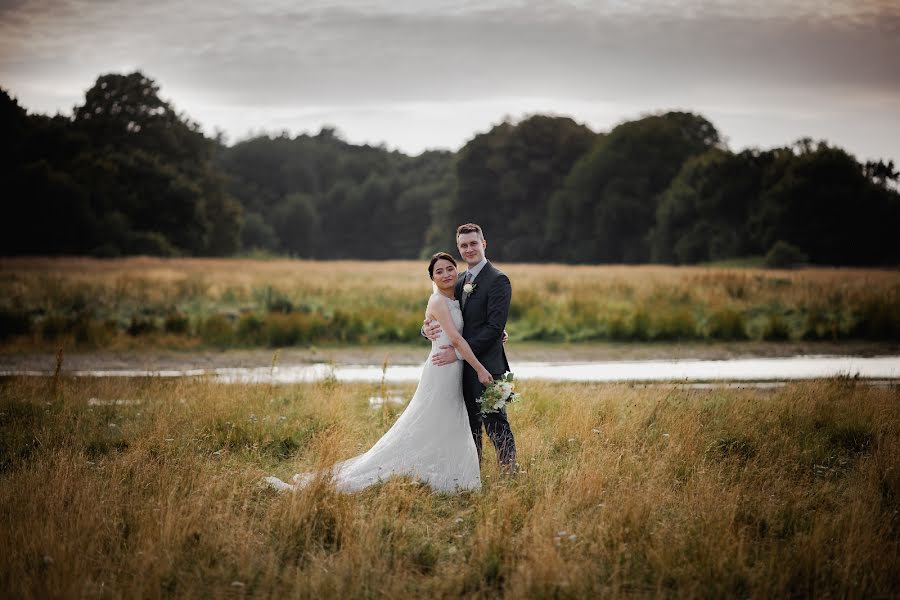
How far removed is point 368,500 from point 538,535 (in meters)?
1.76

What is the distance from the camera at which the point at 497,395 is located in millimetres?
6359

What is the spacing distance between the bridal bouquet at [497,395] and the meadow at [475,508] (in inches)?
28.1

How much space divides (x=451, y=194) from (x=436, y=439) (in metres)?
77.5

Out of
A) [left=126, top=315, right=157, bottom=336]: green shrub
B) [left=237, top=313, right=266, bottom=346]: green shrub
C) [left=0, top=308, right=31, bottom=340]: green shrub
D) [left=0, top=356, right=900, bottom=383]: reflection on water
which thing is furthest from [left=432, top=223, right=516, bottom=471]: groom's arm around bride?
[left=0, top=308, right=31, bottom=340]: green shrub

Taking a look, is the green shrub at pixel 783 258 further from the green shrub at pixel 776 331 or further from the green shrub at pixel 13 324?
the green shrub at pixel 13 324

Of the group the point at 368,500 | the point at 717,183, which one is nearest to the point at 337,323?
the point at 368,500

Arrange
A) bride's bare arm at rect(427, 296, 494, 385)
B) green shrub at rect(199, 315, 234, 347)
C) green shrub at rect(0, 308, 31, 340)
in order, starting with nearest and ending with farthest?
bride's bare arm at rect(427, 296, 494, 385) → green shrub at rect(0, 308, 31, 340) → green shrub at rect(199, 315, 234, 347)

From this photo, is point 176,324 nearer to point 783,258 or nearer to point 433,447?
point 433,447

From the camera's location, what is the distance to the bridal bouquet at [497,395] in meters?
6.33

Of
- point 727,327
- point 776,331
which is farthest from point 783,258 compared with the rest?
point 727,327

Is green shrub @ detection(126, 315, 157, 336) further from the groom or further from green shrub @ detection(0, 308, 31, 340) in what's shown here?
the groom

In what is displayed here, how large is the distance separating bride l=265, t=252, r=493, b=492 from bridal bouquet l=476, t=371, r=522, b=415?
1.26 ft

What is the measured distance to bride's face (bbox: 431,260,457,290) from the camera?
6.65 metres

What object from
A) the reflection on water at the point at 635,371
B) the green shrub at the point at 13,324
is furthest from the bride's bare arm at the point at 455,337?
the green shrub at the point at 13,324
